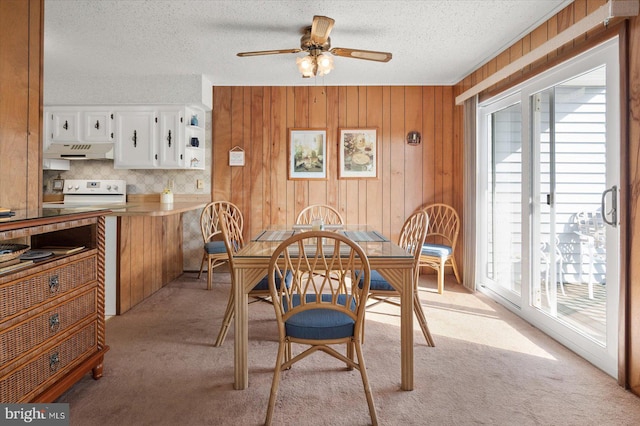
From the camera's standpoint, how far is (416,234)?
9.47ft

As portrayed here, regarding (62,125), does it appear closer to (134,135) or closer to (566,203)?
(134,135)

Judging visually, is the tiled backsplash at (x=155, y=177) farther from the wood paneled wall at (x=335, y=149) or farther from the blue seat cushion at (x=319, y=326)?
the blue seat cushion at (x=319, y=326)

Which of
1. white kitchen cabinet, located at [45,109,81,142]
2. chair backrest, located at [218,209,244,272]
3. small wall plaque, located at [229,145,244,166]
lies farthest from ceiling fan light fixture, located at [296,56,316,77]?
white kitchen cabinet, located at [45,109,81,142]

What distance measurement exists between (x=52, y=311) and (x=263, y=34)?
2479 millimetres

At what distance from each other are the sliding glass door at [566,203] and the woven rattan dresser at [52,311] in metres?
2.85

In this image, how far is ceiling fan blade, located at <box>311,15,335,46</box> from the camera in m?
2.37

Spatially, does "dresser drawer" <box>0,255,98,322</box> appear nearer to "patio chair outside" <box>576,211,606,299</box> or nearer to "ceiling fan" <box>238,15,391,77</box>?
"ceiling fan" <box>238,15,391,77</box>

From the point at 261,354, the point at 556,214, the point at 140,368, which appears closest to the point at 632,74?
the point at 556,214

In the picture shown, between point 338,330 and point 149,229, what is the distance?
2660 mm

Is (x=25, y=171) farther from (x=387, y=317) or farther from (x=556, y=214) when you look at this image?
(x=556, y=214)

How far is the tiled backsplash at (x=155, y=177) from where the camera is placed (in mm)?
4590

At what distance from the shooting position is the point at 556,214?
9.09 ft

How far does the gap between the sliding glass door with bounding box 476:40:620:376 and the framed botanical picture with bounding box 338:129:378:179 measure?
1.41 m

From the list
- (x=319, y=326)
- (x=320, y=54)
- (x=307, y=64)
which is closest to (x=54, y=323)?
(x=319, y=326)
